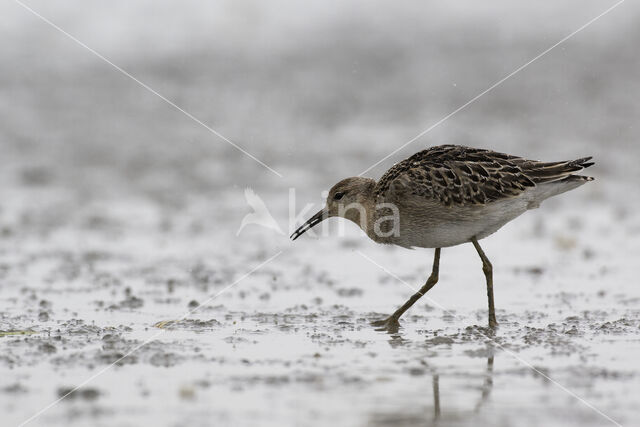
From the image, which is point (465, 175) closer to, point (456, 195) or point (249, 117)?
point (456, 195)

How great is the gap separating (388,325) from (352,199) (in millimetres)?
1645

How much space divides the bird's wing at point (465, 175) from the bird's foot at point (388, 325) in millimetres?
1083

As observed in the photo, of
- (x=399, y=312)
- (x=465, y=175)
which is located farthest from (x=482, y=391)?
(x=465, y=175)

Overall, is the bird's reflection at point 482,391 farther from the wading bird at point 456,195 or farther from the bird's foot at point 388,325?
the wading bird at point 456,195

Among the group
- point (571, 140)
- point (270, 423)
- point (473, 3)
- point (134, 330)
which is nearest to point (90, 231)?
point (134, 330)

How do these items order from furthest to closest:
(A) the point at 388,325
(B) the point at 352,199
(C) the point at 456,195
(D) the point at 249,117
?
(D) the point at 249,117 < (B) the point at 352,199 < (C) the point at 456,195 < (A) the point at 388,325

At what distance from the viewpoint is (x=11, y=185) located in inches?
504

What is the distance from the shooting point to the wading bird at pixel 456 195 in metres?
7.63

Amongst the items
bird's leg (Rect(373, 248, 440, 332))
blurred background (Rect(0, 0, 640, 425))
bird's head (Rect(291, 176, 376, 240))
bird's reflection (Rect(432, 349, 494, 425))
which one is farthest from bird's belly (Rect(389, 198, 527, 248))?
bird's reflection (Rect(432, 349, 494, 425))

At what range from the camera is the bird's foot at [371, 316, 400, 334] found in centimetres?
697

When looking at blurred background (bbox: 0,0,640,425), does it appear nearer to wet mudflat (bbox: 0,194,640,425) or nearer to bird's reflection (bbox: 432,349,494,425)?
wet mudflat (bbox: 0,194,640,425)

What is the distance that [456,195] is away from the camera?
7.61 m

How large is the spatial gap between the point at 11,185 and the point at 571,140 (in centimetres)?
841

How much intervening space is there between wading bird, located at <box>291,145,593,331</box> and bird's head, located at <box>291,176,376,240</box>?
7.6 inches
